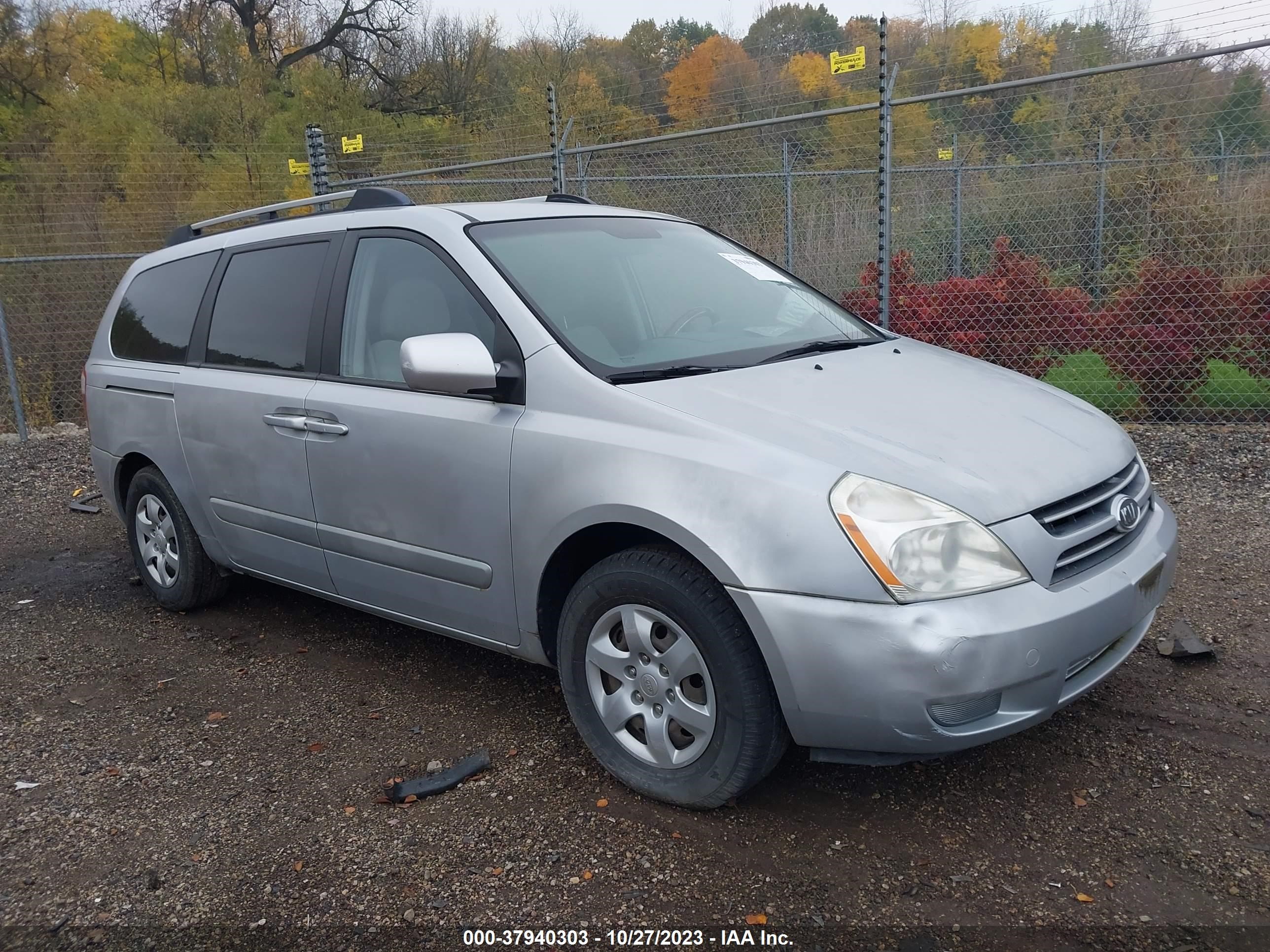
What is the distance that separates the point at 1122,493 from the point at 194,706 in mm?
3323

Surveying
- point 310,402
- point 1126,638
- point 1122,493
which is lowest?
point 1126,638

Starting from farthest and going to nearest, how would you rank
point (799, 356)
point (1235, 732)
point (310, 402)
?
point (310, 402), point (799, 356), point (1235, 732)

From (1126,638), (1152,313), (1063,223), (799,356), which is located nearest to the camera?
(1126,638)

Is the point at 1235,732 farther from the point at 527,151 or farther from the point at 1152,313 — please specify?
the point at 527,151

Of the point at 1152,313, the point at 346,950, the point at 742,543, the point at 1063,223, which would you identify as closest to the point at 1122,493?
the point at 742,543

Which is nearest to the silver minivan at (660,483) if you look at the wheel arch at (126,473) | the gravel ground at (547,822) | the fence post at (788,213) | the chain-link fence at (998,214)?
the gravel ground at (547,822)

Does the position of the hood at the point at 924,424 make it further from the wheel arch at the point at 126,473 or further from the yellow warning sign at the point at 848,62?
the yellow warning sign at the point at 848,62

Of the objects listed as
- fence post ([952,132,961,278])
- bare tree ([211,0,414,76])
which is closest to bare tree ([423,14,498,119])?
bare tree ([211,0,414,76])

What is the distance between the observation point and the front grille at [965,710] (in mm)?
2357

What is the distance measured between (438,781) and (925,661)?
158cm

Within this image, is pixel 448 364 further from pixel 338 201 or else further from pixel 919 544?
pixel 338 201

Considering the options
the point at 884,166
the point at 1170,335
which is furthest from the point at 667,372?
the point at 1170,335

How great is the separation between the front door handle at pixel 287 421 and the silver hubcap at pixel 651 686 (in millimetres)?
1494

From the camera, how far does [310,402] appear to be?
3.63 metres
